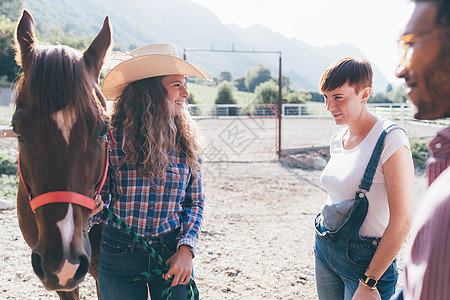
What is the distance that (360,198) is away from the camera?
4.96ft

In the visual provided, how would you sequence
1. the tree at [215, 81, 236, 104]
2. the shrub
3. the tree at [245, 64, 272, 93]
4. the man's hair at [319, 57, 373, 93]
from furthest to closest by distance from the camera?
the tree at [245, 64, 272, 93]
the tree at [215, 81, 236, 104]
the shrub
the man's hair at [319, 57, 373, 93]

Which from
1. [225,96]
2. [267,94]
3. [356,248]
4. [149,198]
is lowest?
[225,96]

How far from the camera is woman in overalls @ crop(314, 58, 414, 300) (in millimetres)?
1439

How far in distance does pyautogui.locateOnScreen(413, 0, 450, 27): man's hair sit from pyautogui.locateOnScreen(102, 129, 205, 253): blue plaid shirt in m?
1.25

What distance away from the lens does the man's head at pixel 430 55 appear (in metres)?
0.66

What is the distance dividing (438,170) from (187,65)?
52.8 inches

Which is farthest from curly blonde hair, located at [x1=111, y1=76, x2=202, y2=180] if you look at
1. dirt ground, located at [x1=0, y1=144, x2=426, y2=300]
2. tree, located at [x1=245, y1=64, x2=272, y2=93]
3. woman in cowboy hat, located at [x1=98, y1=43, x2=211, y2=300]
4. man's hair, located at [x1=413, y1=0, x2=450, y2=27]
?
tree, located at [x1=245, y1=64, x2=272, y2=93]

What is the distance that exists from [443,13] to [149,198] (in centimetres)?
134

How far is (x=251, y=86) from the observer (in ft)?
254

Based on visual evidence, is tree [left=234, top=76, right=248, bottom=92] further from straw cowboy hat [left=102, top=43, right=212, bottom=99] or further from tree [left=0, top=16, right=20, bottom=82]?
straw cowboy hat [left=102, top=43, right=212, bottom=99]

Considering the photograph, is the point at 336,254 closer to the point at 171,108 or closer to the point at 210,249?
the point at 171,108

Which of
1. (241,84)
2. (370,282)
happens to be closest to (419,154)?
(370,282)

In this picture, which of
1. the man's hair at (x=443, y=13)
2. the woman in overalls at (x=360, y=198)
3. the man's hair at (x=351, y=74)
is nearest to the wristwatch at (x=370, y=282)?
the woman in overalls at (x=360, y=198)

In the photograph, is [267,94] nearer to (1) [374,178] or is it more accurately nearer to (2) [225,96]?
(2) [225,96]
